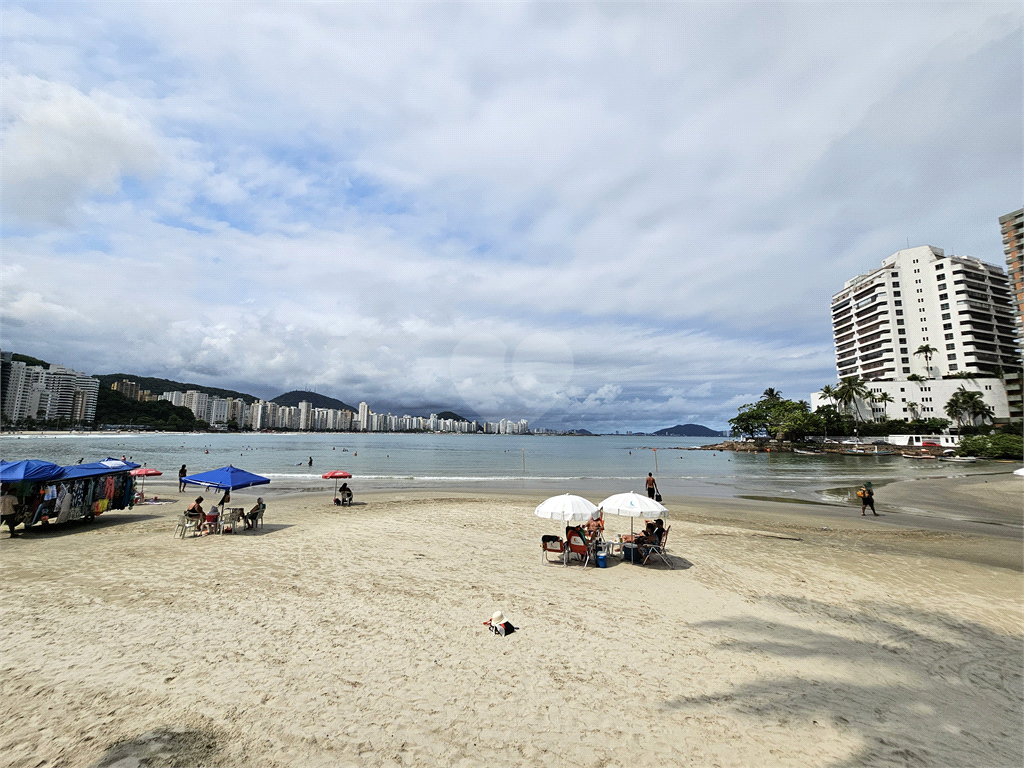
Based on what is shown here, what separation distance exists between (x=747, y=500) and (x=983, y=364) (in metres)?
126

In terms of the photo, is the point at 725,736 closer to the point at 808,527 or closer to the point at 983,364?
the point at 808,527

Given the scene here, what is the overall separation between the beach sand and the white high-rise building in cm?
12485

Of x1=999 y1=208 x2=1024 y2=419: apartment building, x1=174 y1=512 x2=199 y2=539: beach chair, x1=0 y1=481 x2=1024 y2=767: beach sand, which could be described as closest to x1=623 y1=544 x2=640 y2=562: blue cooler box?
x1=0 y1=481 x2=1024 y2=767: beach sand

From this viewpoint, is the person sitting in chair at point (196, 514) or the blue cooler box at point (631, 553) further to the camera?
the person sitting in chair at point (196, 514)

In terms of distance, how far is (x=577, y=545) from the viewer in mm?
12000

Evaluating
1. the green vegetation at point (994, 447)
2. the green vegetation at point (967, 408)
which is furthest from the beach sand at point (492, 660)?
the green vegetation at point (967, 408)

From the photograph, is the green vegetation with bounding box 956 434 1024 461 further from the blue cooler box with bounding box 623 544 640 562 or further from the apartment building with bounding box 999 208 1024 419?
the blue cooler box with bounding box 623 544 640 562

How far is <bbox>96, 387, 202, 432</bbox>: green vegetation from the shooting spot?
175250 mm

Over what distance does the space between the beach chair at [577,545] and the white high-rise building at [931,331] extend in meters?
129

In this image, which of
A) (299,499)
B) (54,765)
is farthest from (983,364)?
(54,765)

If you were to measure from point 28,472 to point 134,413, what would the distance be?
211718 mm

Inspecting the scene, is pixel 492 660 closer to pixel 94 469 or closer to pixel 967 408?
pixel 94 469

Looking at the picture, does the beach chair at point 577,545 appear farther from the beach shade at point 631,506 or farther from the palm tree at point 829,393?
the palm tree at point 829,393

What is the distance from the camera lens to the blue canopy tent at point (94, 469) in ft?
51.5
